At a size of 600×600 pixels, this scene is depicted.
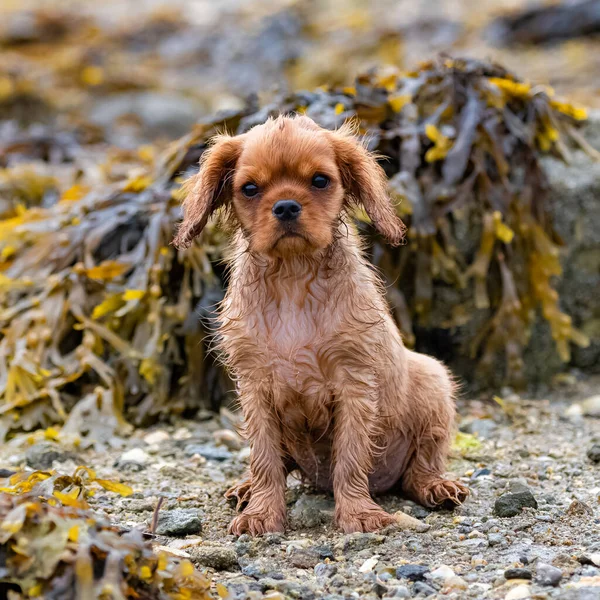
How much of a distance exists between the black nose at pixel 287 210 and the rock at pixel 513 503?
5.41 feet

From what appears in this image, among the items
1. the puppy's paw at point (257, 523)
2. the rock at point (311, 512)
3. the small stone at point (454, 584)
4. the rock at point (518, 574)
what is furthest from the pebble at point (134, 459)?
the rock at point (518, 574)

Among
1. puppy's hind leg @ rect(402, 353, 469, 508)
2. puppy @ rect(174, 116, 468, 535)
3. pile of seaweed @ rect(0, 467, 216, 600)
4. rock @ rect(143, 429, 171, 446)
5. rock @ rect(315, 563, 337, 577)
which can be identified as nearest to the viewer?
pile of seaweed @ rect(0, 467, 216, 600)

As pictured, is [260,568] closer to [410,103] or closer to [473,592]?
[473,592]

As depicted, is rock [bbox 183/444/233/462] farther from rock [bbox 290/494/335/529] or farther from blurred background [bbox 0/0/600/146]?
blurred background [bbox 0/0/600/146]

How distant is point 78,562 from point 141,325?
12.3 feet

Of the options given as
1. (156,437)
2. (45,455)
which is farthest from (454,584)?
(156,437)

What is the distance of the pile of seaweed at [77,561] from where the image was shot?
113 inches

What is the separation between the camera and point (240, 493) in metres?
4.47

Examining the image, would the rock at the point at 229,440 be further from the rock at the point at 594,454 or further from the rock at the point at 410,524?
the rock at the point at 594,454

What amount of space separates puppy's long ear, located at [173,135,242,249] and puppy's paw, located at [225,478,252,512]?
124cm

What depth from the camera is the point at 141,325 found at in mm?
6516

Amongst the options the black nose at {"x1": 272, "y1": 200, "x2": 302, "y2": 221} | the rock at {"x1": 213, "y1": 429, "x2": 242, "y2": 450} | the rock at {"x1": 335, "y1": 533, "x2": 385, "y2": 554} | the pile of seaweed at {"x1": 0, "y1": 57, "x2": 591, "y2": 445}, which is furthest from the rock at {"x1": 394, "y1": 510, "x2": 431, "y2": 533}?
the pile of seaweed at {"x1": 0, "y1": 57, "x2": 591, "y2": 445}

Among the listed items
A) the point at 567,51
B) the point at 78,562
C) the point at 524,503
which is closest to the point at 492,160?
the point at 524,503

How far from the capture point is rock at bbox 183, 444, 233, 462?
5418mm
